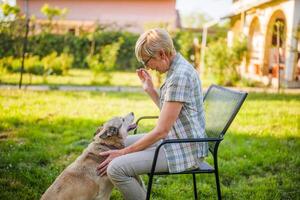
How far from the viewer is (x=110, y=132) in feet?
12.9

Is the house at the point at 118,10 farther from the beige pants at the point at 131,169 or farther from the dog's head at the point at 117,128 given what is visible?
the beige pants at the point at 131,169

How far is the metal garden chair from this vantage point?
10.7 ft

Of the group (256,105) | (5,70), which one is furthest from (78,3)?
(256,105)

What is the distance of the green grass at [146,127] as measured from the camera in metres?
4.86

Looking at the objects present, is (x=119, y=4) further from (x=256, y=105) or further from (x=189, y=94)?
(x=189, y=94)

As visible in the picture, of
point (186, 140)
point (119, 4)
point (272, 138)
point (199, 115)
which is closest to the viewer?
point (186, 140)

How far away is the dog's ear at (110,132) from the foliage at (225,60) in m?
12.4

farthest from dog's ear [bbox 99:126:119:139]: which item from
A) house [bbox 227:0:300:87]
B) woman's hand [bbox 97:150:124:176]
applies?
house [bbox 227:0:300:87]

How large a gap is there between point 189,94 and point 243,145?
367 cm

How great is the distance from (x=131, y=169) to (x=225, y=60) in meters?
13.3

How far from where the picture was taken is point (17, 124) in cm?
786

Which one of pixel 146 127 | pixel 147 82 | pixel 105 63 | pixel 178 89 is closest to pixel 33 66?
pixel 105 63

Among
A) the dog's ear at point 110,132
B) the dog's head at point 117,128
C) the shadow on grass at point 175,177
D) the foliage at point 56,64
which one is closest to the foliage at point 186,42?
the foliage at point 56,64

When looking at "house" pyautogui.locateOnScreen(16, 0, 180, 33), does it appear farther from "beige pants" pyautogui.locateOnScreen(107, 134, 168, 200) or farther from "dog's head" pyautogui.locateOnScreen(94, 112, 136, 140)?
"beige pants" pyautogui.locateOnScreen(107, 134, 168, 200)
